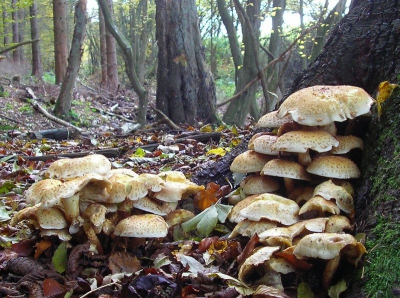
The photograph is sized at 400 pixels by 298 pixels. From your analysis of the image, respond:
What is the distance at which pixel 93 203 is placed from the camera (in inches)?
101

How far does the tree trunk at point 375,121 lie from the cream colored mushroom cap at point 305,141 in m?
0.29

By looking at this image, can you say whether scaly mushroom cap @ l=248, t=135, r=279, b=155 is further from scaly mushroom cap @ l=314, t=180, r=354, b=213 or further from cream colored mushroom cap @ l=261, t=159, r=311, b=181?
scaly mushroom cap @ l=314, t=180, r=354, b=213

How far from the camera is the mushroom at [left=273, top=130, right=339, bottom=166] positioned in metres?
2.43

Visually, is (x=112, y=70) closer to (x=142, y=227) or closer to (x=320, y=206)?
(x=142, y=227)

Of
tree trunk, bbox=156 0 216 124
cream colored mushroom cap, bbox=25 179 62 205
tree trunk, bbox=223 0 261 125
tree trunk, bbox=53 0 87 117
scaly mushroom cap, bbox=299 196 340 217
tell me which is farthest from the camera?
tree trunk, bbox=53 0 87 117

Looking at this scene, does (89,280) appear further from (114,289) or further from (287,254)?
(287,254)

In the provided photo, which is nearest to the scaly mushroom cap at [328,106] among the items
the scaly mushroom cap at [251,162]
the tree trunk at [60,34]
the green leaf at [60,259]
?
the scaly mushroom cap at [251,162]

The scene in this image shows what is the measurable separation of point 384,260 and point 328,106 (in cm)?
101

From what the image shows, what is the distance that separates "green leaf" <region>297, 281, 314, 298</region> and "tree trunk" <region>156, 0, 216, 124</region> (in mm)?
7893

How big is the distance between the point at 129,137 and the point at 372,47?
6152 mm

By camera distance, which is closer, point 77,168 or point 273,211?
point 273,211

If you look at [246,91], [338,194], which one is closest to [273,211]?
[338,194]

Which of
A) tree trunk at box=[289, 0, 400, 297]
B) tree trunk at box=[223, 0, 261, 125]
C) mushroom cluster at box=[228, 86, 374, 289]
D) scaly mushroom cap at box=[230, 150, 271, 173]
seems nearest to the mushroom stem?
mushroom cluster at box=[228, 86, 374, 289]

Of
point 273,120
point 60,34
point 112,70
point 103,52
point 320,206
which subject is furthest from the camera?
point 103,52
